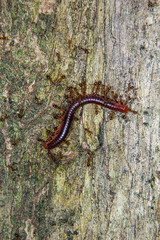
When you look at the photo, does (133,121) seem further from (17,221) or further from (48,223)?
(17,221)

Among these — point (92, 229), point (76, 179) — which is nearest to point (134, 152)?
point (76, 179)

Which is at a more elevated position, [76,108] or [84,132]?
[76,108]

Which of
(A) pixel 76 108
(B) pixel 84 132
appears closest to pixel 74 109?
(A) pixel 76 108

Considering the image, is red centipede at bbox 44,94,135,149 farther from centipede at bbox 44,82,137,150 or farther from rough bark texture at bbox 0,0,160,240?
rough bark texture at bbox 0,0,160,240

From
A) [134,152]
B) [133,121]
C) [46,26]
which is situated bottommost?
[134,152]

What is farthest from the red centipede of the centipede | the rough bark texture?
the rough bark texture

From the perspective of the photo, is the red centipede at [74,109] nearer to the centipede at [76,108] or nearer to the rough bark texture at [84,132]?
the centipede at [76,108]

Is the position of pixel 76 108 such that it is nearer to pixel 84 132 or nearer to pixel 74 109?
pixel 74 109
